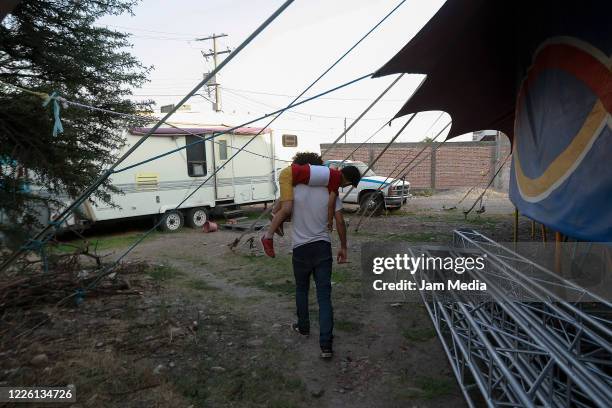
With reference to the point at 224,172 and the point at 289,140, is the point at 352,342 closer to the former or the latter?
the point at 224,172

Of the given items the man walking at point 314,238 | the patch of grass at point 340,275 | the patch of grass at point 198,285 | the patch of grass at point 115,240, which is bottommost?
the patch of grass at point 198,285

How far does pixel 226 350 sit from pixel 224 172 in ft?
27.6

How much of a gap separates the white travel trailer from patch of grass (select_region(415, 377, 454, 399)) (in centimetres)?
696

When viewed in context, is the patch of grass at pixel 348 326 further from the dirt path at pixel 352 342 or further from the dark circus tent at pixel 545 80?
the dark circus tent at pixel 545 80

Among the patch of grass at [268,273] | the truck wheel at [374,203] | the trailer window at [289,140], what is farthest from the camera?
the trailer window at [289,140]

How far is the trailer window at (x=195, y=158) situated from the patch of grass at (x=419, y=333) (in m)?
8.36

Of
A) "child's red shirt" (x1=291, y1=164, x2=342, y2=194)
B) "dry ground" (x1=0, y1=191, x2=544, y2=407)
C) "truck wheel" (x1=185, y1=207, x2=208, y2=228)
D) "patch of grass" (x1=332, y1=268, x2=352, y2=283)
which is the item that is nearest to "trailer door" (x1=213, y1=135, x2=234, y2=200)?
"truck wheel" (x1=185, y1=207, x2=208, y2=228)

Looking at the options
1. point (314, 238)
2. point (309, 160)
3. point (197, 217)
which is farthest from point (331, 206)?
point (197, 217)

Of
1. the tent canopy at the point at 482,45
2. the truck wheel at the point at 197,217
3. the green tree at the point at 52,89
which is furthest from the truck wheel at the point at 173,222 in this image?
the tent canopy at the point at 482,45

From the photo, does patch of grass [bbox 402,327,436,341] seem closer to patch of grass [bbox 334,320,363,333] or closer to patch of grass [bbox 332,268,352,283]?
patch of grass [bbox 334,320,363,333]

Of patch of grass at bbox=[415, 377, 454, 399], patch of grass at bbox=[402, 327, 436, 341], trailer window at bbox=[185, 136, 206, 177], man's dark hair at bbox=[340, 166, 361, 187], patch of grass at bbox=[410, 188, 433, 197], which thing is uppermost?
trailer window at bbox=[185, 136, 206, 177]

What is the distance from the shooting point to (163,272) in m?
6.53

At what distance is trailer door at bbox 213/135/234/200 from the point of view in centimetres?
1168

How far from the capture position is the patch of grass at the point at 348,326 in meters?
4.22
